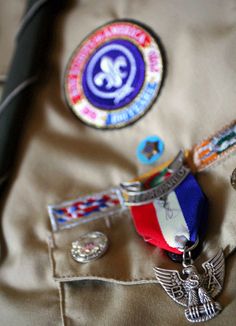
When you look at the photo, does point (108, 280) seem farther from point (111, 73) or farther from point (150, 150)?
point (111, 73)

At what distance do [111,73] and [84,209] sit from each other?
20 centimetres

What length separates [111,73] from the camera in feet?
2.18

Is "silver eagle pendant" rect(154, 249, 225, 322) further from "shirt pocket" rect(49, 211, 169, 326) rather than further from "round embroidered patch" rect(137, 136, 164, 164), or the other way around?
"round embroidered patch" rect(137, 136, 164, 164)

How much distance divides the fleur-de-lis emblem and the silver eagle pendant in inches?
11.3

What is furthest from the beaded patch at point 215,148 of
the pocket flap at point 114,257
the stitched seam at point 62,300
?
the stitched seam at point 62,300

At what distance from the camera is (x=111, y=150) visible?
0.65 metres

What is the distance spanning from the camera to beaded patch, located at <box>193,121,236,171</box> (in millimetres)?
550

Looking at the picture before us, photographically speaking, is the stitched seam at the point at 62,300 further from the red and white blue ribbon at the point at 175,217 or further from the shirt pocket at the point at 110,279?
the red and white blue ribbon at the point at 175,217

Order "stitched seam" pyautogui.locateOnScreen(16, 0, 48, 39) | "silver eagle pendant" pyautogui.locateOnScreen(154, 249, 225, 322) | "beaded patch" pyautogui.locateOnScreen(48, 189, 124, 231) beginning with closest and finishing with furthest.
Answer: "silver eagle pendant" pyautogui.locateOnScreen(154, 249, 225, 322), "beaded patch" pyautogui.locateOnScreen(48, 189, 124, 231), "stitched seam" pyautogui.locateOnScreen(16, 0, 48, 39)

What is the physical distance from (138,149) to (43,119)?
170 mm

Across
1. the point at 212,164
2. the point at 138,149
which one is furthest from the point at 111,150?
the point at 212,164

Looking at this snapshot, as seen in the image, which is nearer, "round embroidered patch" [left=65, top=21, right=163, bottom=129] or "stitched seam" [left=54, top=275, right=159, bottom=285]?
"stitched seam" [left=54, top=275, right=159, bottom=285]

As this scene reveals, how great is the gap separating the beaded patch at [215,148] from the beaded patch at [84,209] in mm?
120

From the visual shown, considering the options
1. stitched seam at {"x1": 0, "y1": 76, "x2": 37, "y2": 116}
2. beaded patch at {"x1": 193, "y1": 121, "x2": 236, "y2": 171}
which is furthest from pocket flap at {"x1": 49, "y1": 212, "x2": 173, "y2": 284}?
stitched seam at {"x1": 0, "y1": 76, "x2": 37, "y2": 116}
